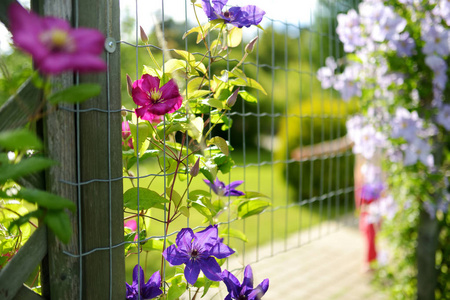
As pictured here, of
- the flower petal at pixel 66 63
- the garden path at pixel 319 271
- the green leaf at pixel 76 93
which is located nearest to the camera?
the flower petal at pixel 66 63

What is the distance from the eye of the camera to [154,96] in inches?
37.4

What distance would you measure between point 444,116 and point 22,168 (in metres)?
1.97

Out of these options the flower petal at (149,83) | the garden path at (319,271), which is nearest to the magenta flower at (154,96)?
the flower petal at (149,83)

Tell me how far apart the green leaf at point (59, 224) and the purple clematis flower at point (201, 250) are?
35 centimetres

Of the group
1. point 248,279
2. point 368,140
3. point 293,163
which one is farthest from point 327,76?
point 293,163

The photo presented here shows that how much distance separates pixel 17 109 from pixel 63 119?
0.35 feet

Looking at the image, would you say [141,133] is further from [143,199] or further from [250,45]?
[250,45]

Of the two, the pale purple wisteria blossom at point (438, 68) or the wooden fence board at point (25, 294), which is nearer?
the wooden fence board at point (25, 294)

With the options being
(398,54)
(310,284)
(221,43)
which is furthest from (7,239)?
(310,284)

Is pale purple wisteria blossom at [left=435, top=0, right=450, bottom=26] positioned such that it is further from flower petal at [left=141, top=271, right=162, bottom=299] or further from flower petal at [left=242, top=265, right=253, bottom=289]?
flower petal at [left=141, top=271, right=162, bottom=299]

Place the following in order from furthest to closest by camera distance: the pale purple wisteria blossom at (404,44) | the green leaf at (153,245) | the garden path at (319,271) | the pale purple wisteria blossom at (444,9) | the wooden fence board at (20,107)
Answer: the garden path at (319,271) → the pale purple wisteria blossom at (404,44) → the pale purple wisteria blossom at (444,9) → the green leaf at (153,245) → the wooden fence board at (20,107)

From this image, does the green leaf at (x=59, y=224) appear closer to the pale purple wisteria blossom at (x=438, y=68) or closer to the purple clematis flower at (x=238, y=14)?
the purple clematis flower at (x=238, y=14)

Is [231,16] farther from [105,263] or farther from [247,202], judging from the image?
[105,263]

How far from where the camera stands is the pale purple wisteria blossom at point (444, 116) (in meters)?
2.04
